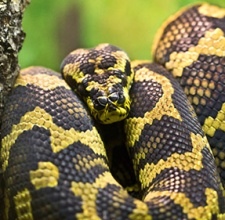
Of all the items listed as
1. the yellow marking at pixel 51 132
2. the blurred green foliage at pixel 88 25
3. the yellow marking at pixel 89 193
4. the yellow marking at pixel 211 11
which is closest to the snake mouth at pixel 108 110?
the yellow marking at pixel 51 132

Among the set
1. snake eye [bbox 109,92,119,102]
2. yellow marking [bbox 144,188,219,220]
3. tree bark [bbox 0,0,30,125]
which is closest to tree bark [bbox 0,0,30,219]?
tree bark [bbox 0,0,30,125]

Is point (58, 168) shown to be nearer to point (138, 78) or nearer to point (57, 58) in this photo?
point (138, 78)

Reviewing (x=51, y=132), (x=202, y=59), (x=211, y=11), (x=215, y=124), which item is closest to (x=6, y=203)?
(x=51, y=132)

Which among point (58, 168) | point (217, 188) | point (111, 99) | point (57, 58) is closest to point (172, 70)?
point (111, 99)

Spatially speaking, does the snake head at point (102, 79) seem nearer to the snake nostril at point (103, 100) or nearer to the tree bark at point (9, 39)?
the snake nostril at point (103, 100)

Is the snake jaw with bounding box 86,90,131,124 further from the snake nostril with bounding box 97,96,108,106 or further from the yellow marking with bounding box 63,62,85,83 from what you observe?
the yellow marking with bounding box 63,62,85,83

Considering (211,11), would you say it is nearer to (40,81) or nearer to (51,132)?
(40,81)
